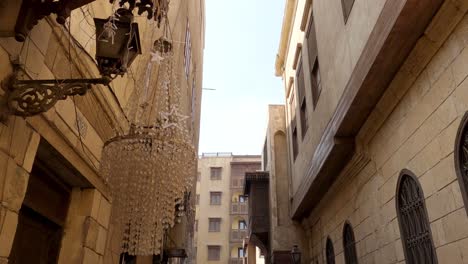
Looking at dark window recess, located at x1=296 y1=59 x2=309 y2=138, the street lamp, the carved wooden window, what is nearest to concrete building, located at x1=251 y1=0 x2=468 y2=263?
the carved wooden window

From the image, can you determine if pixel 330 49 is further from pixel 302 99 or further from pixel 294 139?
pixel 294 139

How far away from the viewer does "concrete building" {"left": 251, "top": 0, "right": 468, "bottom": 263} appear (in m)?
4.07

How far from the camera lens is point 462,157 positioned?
12.8 feet

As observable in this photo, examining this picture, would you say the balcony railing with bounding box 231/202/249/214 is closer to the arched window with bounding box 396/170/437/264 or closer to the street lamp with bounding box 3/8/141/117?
the arched window with bounding box 396/170/437/264

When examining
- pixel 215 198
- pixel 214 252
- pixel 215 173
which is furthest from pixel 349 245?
pixel 215 173

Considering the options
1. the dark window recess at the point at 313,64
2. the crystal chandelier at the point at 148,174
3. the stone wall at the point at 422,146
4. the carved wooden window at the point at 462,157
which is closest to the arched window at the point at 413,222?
the stone wall at the point at 422,146

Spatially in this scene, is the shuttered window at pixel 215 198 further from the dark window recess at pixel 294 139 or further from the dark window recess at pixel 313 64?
the dark window recess at pixel 313 64

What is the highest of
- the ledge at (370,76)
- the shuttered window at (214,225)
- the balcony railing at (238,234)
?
the shuttered window at (214,225)

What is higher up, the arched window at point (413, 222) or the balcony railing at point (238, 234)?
the balcony railing at point (238, 234)

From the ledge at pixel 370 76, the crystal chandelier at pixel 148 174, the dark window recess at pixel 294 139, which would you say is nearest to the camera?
the crystal chandelier at pixel 148 174

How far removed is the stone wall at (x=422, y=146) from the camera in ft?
13.0

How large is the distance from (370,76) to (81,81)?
3.91 m

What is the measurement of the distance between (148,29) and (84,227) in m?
3.18

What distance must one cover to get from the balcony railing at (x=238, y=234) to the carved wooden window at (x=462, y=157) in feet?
107
